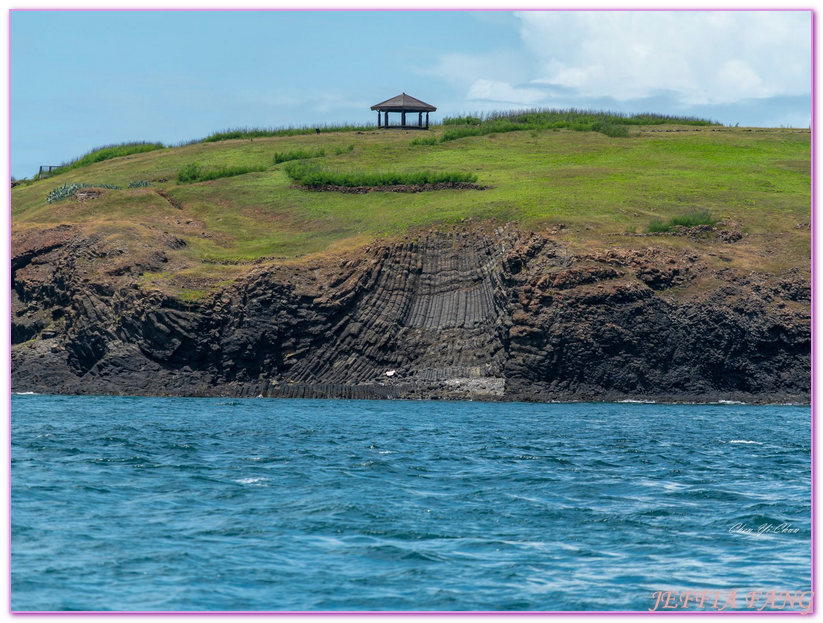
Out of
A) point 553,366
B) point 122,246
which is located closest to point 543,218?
point 553,366

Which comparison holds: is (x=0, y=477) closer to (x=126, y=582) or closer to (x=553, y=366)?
(x=126, y=582)

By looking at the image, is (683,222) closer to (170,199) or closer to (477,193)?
(477,193)

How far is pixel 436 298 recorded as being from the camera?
66.0 m

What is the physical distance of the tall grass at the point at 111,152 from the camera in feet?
364

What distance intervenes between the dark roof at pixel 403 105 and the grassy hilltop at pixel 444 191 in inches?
93.4

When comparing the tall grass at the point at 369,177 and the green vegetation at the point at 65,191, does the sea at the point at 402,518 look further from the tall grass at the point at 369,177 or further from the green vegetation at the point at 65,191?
the green vegetation at the point at 65,191

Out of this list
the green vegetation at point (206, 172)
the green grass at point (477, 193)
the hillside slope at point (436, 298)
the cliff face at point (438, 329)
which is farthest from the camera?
the green vegetation at point (206, 172)

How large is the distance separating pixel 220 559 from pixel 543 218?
50.9 m

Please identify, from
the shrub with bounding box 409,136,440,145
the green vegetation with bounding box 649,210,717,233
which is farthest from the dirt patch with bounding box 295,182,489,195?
the green vegetation with bounding box 649,210,717,233

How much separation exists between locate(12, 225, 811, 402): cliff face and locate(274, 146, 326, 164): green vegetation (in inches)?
1225

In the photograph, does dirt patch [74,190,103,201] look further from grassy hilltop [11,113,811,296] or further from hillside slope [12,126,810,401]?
grassy hilltop [11,113,811,296]

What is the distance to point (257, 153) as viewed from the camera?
10200 centimetres

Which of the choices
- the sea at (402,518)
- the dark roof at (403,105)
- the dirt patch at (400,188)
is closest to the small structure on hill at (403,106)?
the dark roof at (403,105)

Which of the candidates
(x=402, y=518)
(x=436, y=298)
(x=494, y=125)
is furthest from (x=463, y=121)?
(x=402, y=518)
